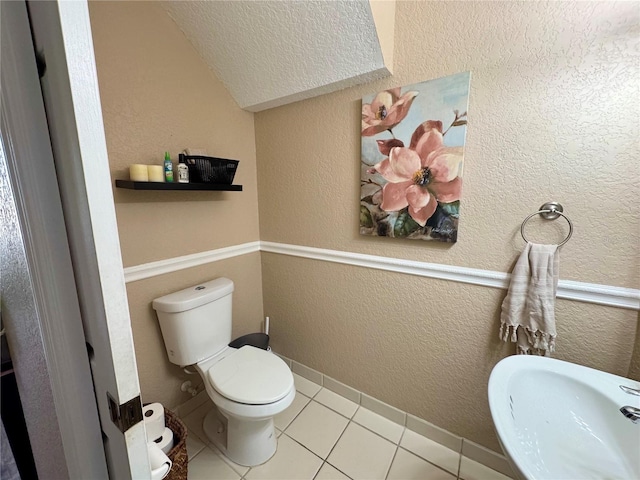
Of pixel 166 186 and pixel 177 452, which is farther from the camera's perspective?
pixel 166 186

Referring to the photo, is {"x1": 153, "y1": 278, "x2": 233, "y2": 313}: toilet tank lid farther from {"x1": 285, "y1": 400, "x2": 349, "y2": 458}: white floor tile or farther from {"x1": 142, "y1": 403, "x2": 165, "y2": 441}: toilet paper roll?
{"x1": 285, "y1": 400, "x2": 349, "y2": 458}: white floor tile

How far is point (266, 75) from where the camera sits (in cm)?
143

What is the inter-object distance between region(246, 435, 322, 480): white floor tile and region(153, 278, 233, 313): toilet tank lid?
0.86 m

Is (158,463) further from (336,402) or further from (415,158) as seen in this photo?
(415,158)

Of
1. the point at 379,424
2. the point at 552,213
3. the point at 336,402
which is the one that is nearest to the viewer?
the point at 552,213

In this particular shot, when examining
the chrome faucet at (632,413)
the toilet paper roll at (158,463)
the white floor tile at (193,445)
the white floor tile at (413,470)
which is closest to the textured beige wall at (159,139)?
the white floor tile at (193,445)

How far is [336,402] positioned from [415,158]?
1.53 meters

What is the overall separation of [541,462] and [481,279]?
660 mm

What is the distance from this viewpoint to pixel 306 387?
1791 millimetres

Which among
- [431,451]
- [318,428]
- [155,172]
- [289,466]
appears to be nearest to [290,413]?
[318,428]

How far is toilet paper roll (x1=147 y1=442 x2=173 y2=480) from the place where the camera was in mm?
598

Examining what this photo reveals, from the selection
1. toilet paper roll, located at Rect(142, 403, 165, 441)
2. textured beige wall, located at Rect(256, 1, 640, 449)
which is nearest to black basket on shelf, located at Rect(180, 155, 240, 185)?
textured beige wall, located at Rect(256, 1, 640, 449)

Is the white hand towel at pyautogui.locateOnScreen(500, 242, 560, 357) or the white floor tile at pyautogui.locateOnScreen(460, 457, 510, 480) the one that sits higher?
the white hand towel at pyautogui.locateOnScreen(500, 242, 560, 357)

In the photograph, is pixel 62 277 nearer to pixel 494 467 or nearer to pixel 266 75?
pixel 266 75
